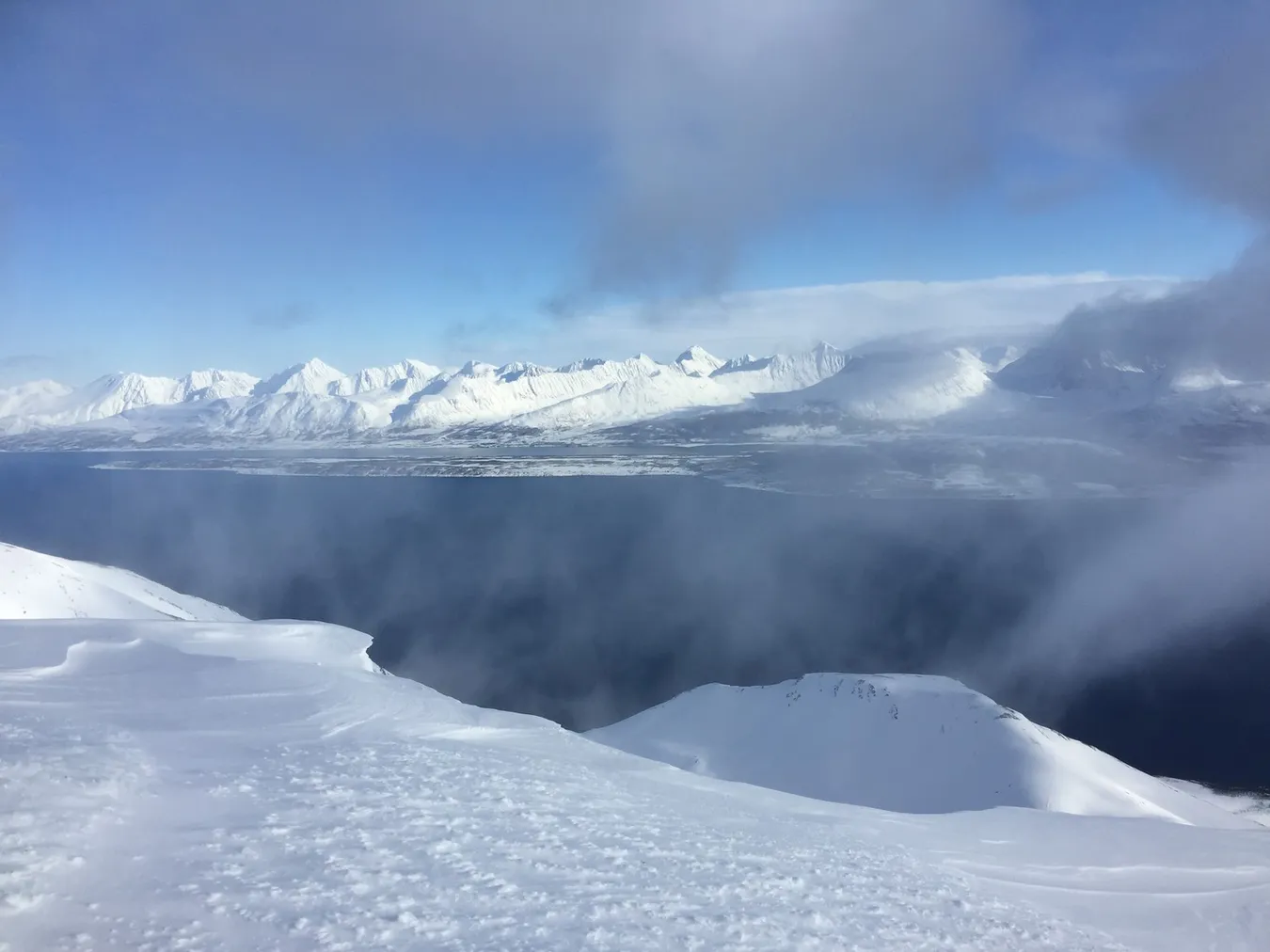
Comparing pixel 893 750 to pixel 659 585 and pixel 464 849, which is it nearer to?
pixel 464 849

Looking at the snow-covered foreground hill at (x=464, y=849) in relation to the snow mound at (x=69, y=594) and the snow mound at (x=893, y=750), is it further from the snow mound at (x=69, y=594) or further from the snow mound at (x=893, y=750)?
the snow mound at (x=69, y=594)

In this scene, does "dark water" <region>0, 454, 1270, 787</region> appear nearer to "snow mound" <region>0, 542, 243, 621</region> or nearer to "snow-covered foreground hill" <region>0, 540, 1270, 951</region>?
"snow mound" <region>0, 542, 243, 621</region>

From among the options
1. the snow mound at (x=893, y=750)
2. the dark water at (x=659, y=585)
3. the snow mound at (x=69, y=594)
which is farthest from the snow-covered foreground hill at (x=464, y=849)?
the dark water at (x=659, y=585)

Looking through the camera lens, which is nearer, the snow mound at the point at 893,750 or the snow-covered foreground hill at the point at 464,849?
the snow-covered foreground hill at the point at 464,849

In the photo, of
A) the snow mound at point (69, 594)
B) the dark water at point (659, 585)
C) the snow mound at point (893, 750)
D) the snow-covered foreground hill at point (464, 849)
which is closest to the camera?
the snow-covered foreground hill at point (464, 849)


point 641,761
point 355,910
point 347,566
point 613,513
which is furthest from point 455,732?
point 613,513

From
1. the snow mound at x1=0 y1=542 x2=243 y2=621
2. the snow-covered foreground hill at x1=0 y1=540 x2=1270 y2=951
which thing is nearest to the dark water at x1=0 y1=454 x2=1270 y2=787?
the snow mound at x1=0 y1=542 x2=243 y2=621
